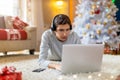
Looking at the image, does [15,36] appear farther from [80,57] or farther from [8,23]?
[80,57]

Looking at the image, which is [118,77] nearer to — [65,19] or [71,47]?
[71,47]

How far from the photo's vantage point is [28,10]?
15.9 ft

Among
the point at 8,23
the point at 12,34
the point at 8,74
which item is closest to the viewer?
the point at 8,74

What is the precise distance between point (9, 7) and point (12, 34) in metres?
1.58

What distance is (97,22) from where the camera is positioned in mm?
3887

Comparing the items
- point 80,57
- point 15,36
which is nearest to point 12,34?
point 15,36

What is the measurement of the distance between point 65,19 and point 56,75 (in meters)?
0.46

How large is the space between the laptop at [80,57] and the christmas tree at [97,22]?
81.0 inches

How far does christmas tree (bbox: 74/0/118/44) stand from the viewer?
378cm

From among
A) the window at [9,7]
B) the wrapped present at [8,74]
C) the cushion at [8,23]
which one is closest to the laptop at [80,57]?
the wrapped present at [8,74]

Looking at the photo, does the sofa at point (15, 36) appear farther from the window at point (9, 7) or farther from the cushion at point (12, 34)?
the window at point (9, 7)

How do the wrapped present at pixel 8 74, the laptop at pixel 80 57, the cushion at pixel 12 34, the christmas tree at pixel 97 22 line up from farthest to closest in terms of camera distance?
the christmas tree at pixel 97 22, the cushion at pixel 12 34, the laptop at pixel 80 57, the wrapped present at pixel 8 74

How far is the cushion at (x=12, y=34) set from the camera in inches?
128

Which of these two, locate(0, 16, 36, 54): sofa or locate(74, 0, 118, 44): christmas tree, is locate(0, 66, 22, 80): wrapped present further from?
locate(74, 0, 118, 44): christmas tree
